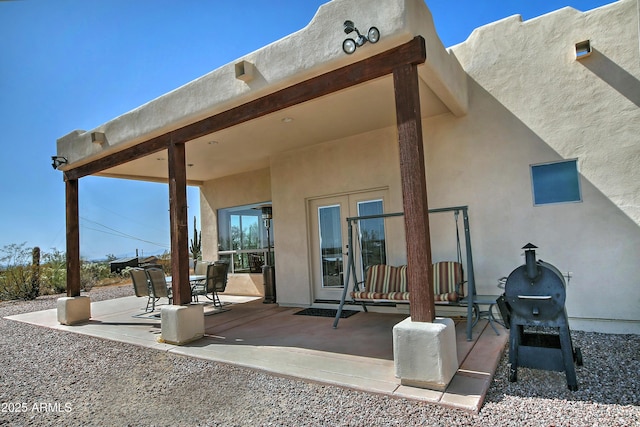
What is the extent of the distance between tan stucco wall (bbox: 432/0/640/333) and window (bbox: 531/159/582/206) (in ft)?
0.27

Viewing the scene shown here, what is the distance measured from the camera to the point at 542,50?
4.61 m

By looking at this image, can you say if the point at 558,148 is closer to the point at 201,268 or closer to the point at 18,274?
the point at 201,268

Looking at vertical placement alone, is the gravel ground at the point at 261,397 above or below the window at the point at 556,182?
below

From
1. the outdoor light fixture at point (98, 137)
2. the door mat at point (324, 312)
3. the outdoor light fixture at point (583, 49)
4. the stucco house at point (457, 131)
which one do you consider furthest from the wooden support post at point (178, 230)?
the outdoor light fixture at point (583, 49)

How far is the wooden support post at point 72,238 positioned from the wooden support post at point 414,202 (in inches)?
252

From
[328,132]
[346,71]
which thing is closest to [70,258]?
[328,132]

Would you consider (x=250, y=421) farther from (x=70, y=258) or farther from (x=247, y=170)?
(x=247, y=170)

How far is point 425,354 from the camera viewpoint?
292 cm

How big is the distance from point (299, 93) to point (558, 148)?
3.27m

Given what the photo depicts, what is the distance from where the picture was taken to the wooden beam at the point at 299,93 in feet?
10.5

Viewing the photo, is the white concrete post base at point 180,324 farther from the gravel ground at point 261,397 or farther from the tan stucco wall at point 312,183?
the tan stucco wall at point 312,183

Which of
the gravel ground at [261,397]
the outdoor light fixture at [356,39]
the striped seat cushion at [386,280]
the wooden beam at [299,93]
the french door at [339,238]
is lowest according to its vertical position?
the gravel ground at [261,397]

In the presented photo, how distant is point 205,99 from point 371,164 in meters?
2.77

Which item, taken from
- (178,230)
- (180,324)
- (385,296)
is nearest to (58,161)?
(178,230)
